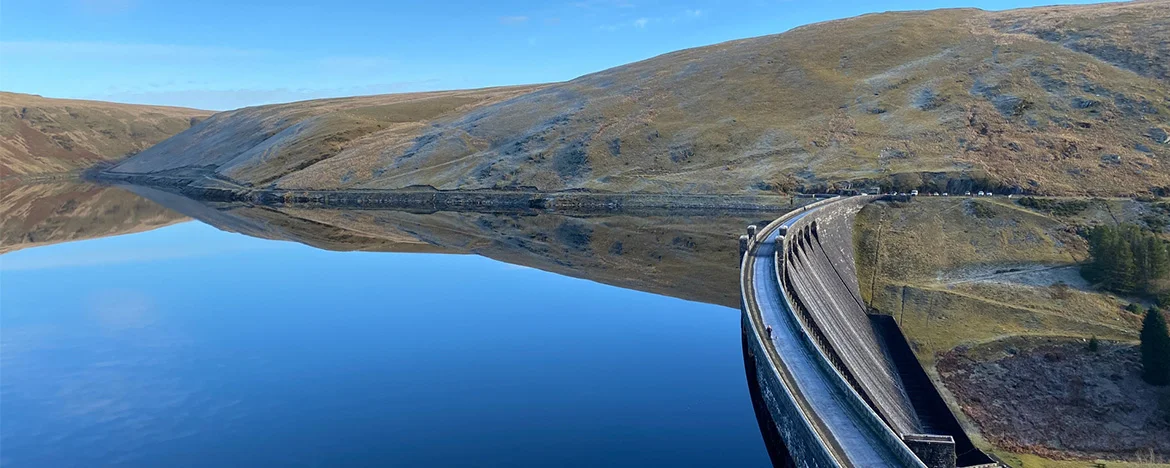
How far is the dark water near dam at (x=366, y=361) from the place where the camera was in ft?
103

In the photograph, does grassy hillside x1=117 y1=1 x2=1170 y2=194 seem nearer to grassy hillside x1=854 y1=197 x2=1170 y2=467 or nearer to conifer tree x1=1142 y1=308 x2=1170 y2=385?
grassy hillside x1=854 y1=197 x2=1170 y2=467

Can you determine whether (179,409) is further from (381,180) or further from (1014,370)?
(381,180)

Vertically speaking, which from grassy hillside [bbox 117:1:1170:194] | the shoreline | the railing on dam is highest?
grassy hillside [bbox 117:1:1170:194]

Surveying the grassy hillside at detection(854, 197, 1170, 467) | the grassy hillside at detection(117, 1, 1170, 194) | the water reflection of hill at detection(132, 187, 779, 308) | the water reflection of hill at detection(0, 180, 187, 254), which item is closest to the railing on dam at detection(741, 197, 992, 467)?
the grassy hillside at detection(854, 197, 1170, 467)

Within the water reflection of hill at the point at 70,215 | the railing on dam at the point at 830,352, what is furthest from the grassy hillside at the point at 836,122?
the railing on dam at the point at 830,352

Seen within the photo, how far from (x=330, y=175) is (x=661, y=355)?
122 meters

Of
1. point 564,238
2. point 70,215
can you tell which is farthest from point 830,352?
point 70,215

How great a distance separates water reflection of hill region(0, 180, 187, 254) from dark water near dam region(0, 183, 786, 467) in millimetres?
16725

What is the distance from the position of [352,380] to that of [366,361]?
357cm

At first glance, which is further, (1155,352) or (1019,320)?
(1019,320)

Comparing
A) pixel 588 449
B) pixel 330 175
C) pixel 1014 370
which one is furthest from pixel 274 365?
pixel 330 175

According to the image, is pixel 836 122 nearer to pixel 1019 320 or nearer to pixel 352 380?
pixel 1019 320

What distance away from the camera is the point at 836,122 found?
11919 cm

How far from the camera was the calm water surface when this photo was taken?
3112 centimetres
